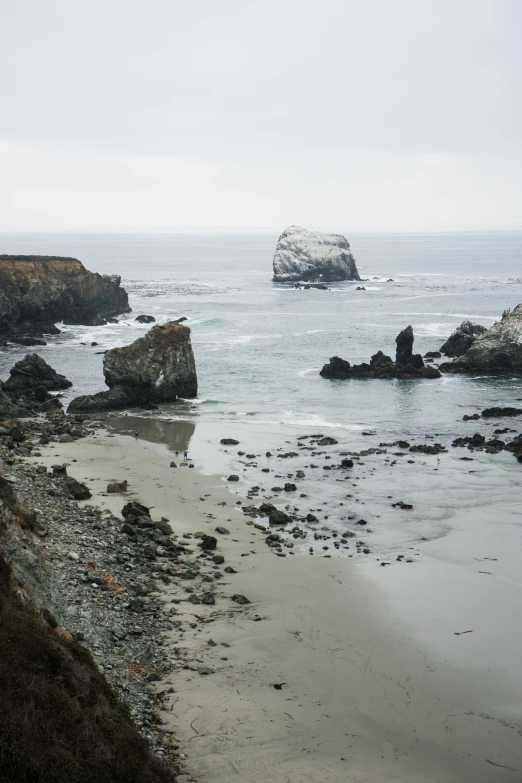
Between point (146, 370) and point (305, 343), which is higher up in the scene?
point (305, 343)

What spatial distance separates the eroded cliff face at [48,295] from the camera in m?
78.2

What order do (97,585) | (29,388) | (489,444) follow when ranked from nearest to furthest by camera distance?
(97,585) → (489,444) → (29,388)

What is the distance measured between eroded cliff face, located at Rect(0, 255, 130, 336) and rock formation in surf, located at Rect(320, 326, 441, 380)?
34906mm

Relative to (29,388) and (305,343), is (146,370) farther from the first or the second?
(305,343)

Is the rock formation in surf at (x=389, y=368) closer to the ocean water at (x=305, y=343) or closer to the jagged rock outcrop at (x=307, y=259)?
the ocean water at (x=305, y=343)

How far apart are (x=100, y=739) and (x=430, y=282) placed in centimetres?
14167

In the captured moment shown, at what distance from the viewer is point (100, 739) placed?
12.9m

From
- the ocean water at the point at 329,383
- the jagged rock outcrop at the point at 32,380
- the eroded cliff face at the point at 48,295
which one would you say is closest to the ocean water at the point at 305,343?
the ocean water at the point at 329,383

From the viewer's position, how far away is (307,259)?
147250 millimetres

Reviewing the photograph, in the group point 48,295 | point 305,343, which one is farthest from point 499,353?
point 48,295

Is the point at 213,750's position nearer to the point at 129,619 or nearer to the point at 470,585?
the point at 129,619

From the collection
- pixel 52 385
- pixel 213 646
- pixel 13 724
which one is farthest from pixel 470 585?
pixel 52 385

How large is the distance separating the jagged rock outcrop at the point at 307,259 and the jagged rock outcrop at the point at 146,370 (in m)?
95.9

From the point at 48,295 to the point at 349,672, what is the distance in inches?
2772
